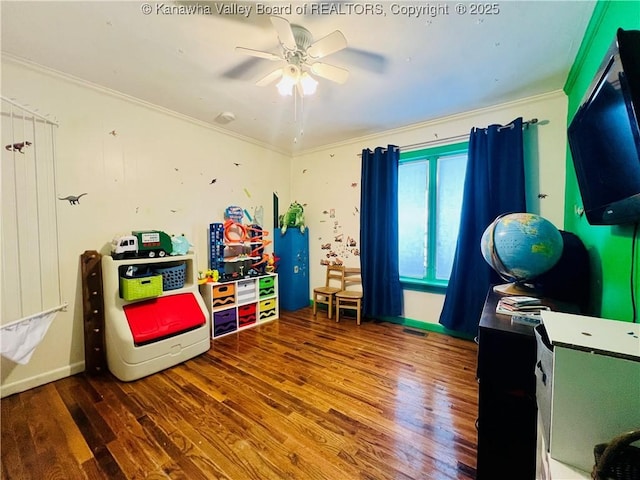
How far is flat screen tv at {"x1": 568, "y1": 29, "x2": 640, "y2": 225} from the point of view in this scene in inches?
27.5

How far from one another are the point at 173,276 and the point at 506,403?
8.23 ft

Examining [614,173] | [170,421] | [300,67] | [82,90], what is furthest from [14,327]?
[614,173]

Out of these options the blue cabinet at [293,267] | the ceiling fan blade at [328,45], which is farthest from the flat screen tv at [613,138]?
the blue cabinet at [293,267]

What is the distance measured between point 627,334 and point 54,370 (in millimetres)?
3202

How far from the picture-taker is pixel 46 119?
1.88m

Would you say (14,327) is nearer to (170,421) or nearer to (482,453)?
(170,421)

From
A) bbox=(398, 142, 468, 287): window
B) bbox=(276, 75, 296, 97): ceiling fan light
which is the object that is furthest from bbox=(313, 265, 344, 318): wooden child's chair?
bbox=(276, 75, 296, 97): ceiling fan light

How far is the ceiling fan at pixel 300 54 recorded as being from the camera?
1.37 meters

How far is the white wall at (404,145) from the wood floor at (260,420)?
Result: 1258 mm

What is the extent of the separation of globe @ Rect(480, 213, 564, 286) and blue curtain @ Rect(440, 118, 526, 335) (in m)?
1.01

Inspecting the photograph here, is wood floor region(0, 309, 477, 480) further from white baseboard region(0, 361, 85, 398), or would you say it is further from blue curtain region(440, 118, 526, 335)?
blue curtain region(440, 118, 526, 335)

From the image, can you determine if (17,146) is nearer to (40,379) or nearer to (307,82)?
(40,379)

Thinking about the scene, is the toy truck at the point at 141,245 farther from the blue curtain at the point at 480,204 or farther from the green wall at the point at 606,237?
the green wall at the point at 606,237

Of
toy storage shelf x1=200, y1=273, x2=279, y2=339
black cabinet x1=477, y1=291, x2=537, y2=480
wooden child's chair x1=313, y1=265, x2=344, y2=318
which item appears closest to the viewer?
black cabinet x1=477, y1=291, x2=537, y2=480
